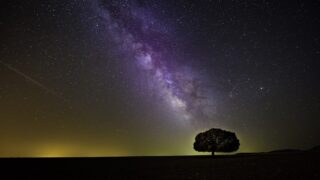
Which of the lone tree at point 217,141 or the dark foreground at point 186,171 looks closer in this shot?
the dark foreground at point 186,171

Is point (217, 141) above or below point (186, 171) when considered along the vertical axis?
above

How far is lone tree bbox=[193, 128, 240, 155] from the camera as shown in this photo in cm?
6869

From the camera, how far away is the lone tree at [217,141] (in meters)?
68.7

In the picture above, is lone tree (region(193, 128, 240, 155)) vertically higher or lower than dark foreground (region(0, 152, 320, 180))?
higher

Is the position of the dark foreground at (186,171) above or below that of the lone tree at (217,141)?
below

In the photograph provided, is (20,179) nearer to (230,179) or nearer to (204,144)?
(230,179)

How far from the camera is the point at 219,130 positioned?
70438 millimetres

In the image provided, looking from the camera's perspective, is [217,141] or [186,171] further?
[217,141]

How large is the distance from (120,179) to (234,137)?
57216 millimetres

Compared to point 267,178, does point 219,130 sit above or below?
above

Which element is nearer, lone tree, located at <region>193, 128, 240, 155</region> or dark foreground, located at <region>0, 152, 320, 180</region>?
dark foreground, located at <region>0, 152, 320, 180</region>

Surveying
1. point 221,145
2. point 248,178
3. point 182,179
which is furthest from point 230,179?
point 221,145

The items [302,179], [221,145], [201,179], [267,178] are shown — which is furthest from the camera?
[221,145]

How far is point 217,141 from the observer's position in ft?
226
